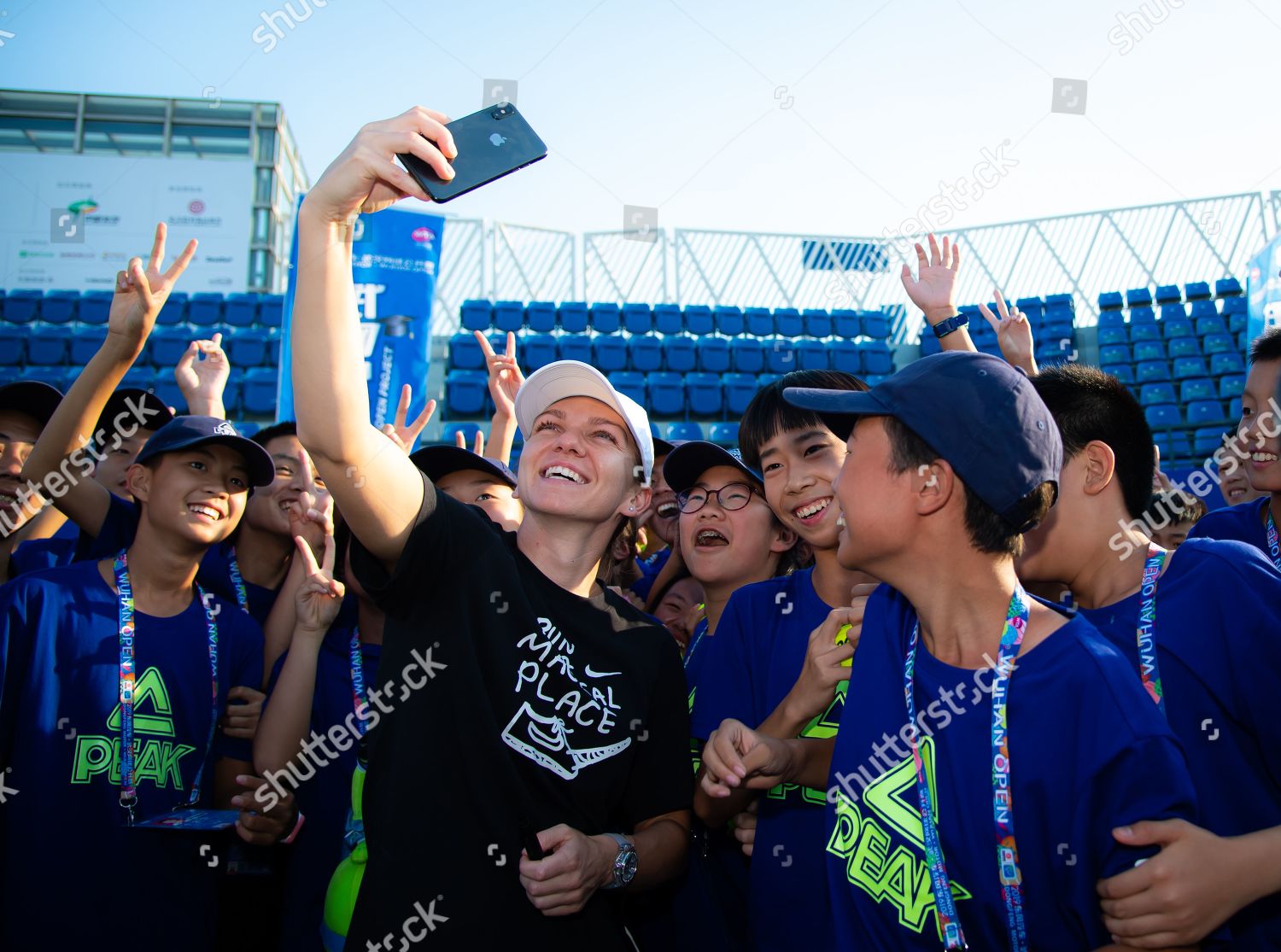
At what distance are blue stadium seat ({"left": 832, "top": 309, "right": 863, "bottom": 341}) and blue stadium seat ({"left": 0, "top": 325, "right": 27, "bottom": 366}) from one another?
37.1 ft

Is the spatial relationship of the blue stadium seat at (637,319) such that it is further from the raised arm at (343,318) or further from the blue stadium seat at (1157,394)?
the raised arm at (343,318)

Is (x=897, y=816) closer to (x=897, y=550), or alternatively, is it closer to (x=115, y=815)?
(x=897, y=550)

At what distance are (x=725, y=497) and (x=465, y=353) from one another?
9.68 metres

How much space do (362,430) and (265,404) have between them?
1059 cm

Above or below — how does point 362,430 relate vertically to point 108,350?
below

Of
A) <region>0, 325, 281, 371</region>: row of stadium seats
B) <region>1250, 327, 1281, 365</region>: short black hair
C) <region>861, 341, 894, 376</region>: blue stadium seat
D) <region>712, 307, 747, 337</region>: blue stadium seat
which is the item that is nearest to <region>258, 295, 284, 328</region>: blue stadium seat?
<region>0, 325, 281, 371</region>: row of stadium seats

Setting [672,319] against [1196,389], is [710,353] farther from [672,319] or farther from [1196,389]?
[1196,389]

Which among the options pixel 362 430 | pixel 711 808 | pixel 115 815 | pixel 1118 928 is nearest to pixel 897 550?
pixel 1118 928

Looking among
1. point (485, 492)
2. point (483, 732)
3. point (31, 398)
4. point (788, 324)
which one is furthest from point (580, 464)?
point (788, 324)

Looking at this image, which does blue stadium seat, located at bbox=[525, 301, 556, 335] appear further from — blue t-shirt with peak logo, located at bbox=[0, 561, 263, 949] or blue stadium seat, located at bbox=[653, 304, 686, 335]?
blue t-shirt with peak logo, located at bbox=[0, 561, 263, 949]

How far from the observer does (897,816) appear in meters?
1.51

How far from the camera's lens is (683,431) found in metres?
11.4

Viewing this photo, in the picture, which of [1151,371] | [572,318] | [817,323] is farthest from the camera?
[817,323]

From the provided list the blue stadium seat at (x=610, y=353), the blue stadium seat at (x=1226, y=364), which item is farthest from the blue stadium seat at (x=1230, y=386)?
the blue stadium seat at (x=610, y=353)
